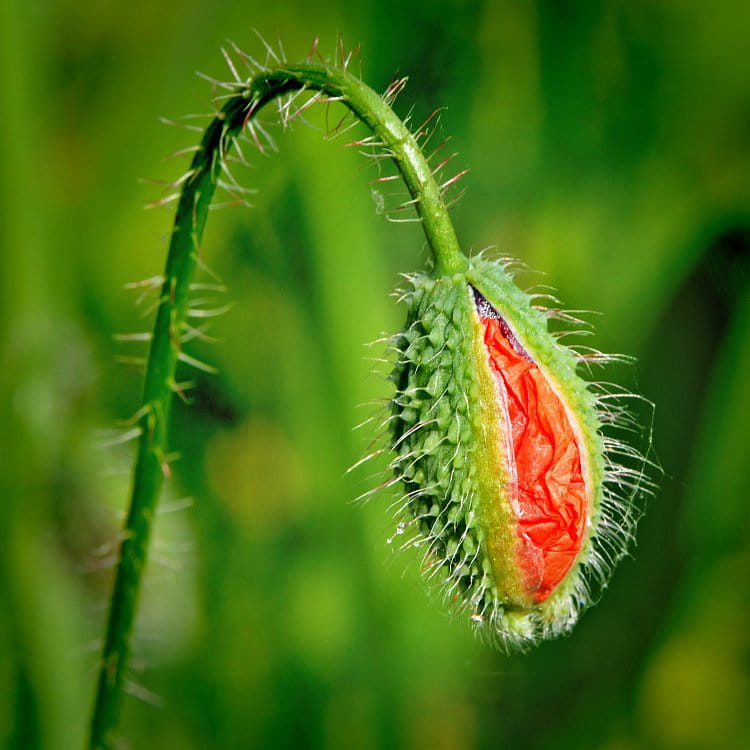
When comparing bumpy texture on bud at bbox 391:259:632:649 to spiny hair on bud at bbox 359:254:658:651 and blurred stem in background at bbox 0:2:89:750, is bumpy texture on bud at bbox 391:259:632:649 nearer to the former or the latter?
spiny hair on bud at bbox 359:254:658:651

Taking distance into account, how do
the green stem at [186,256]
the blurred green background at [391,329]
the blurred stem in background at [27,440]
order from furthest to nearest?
the blurred green background at [391,329] → the blurred stem in background at [27,440] → the green stem at [186,256]

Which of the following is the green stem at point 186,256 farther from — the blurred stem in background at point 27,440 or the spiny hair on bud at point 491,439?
the blurred stem in background at point 27,440

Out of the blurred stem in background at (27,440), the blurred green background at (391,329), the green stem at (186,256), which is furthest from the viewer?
the blurred green background at (391,329)

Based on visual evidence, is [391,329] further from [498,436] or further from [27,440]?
[498,436]

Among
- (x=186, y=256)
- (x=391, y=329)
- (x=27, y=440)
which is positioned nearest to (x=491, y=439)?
(x=186, y=256)

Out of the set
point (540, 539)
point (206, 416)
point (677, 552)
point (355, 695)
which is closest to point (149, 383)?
point (540, 539)

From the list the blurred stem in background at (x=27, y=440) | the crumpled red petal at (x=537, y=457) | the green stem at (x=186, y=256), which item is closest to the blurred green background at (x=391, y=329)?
the blurred stem in background at (x=27, y=440)
